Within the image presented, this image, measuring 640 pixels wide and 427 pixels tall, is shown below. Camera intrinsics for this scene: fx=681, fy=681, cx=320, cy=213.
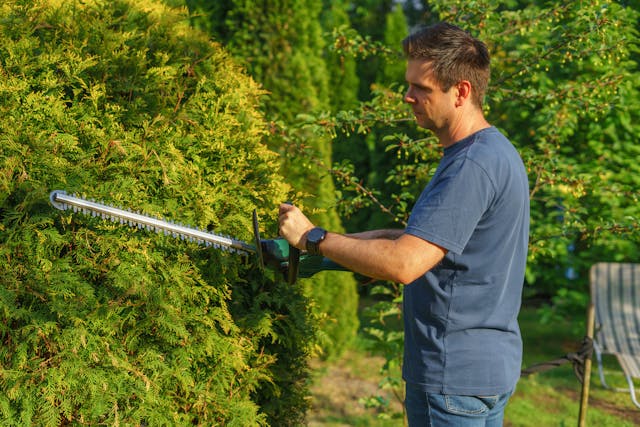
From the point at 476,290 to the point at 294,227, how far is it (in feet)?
1.94

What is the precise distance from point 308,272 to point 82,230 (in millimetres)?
827

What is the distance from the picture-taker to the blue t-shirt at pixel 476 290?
1984 millimetres

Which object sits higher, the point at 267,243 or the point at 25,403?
the point at 267,243

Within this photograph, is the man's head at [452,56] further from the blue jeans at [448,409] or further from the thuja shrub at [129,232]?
the thuja shrub at [129,232]

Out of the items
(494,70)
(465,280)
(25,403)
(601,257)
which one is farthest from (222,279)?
(601,257)

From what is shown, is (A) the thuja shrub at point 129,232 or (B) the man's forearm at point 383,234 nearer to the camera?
(A) the thuja shrub at point 129,232

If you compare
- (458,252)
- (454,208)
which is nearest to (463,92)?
(454,208)

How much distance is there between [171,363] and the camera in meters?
2.56

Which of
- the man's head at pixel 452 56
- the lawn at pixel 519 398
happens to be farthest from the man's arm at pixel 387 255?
the lawn at pixel 519 398

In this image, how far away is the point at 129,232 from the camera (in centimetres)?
253

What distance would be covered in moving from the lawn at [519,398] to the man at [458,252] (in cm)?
247

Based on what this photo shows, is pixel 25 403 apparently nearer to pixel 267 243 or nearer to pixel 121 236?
pixel 121 236

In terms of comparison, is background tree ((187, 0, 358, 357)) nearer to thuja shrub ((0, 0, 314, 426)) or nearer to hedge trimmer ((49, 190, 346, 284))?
thuja shrub ((0, 0, 314, 426))

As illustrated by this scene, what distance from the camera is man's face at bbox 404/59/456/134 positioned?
6.89ft
